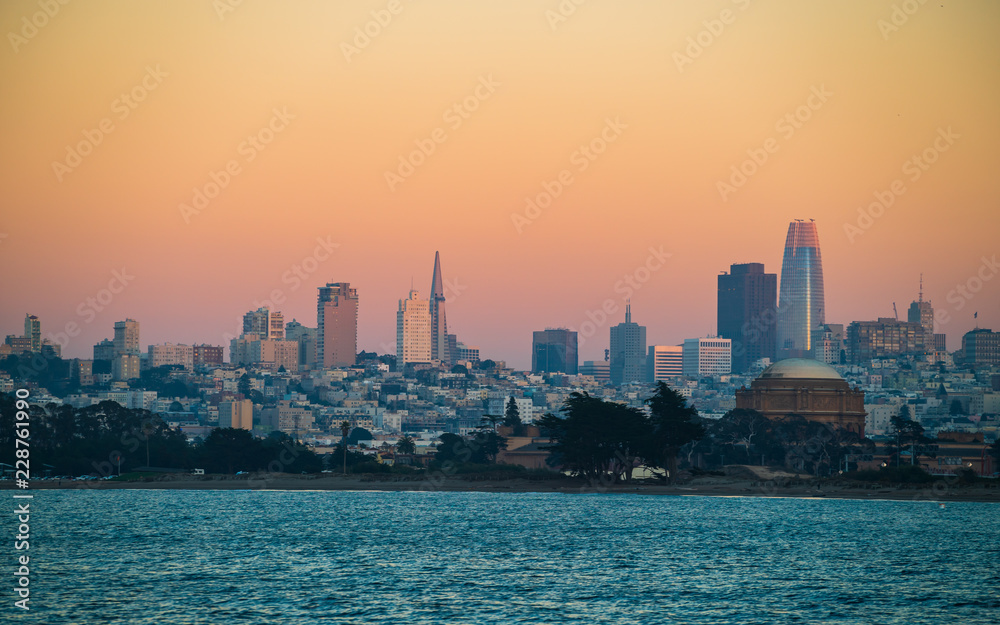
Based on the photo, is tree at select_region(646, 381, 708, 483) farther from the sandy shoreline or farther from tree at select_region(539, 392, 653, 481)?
the sandy shoreline

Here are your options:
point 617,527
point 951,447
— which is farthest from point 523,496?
point 951,447

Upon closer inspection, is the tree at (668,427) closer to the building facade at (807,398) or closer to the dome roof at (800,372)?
the building facade at (807,398)

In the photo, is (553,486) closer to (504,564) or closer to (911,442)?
(911,442)

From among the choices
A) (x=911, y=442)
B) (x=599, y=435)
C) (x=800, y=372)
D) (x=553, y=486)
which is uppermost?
(x=800, y=372)

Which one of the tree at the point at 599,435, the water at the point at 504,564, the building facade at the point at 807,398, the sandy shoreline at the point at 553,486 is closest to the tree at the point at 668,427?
the tree at the point at 599,435

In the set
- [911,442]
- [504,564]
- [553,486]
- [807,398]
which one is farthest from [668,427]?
[807,398]

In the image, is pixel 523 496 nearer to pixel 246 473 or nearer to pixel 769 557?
pixel 246 473
